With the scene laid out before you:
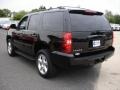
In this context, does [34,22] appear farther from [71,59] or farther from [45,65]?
[71,59]

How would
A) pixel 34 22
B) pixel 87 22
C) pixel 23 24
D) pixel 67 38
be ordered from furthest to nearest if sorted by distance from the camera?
pixel 23 24
pixel 34 22
pixel 87 22
pixel 67 38

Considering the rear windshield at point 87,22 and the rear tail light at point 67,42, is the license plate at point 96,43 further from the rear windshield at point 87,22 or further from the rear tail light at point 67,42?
the rear tail light at point 67,42

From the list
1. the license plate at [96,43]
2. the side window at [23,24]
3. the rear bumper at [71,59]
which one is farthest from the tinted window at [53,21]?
the side window at [23,24]

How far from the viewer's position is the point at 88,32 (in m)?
4.68

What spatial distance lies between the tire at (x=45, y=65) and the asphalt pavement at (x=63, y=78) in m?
0.15

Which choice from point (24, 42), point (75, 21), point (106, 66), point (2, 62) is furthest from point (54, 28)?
point (2, 62)

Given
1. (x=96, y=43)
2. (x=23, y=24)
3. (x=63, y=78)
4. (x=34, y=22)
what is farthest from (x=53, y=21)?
(x=23, y=24)

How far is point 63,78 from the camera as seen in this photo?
5207 millimetres

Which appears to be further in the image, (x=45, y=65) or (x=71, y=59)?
(x=45, y=65)

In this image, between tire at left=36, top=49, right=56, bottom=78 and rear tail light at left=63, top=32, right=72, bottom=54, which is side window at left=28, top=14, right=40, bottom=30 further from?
rear tail light at left=63, top=32, right=72, bottom=54

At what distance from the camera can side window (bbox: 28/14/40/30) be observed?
5.75 m

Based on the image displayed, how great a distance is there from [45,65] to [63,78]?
61 centimetres

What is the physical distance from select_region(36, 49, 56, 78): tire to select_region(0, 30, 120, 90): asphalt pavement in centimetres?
15

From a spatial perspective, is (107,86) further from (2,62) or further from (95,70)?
(2,62)
